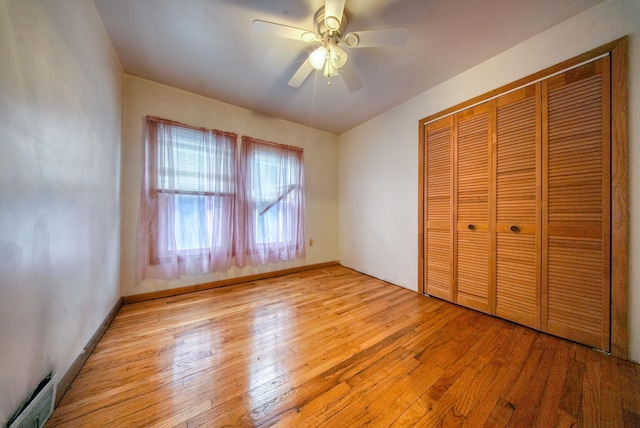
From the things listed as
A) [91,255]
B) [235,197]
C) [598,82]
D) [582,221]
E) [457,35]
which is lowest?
[91,255]

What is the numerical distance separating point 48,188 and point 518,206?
3030mm

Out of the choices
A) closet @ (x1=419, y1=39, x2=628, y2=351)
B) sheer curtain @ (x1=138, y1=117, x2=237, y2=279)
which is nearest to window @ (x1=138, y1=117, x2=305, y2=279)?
sheer curtain @ (x1=138, y1=117, x2=237, y2=279)

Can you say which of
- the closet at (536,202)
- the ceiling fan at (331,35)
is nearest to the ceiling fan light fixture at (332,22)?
the ceiling fan at (331,35)

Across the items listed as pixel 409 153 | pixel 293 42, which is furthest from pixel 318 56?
pixel 409 153

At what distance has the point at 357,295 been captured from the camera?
7.41 feet

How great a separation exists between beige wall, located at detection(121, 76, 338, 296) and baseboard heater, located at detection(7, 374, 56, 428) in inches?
55.4

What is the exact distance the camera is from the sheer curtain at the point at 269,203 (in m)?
2.64

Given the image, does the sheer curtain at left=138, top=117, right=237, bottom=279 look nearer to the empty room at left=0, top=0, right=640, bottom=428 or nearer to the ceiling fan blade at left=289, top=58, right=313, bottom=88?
the empty room at left=0, top=0, right=640, bottom=428

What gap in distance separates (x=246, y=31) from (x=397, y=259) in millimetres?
2800

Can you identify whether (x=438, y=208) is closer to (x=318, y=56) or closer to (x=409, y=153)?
(x=409, y=153)

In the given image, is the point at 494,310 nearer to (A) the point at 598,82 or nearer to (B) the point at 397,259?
(B) the point at 397,259

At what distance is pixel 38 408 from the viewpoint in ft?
2.58

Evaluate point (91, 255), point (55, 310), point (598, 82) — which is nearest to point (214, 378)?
point (55, 310)

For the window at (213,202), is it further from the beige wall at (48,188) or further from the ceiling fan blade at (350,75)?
the ceiling fan blade at (350,75)
